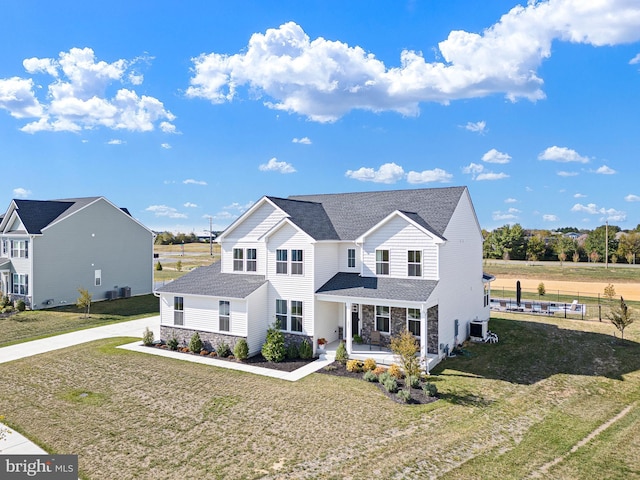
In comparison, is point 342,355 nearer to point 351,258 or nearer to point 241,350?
point 241,350

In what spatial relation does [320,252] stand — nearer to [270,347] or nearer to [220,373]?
[270,347]

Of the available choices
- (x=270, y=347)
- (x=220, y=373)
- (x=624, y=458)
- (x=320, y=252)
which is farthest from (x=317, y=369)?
(x=624, y=458)

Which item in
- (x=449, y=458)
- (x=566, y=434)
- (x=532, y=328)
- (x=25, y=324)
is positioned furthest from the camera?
(x=25, y=324)

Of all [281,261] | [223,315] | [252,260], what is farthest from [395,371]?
[252,260]

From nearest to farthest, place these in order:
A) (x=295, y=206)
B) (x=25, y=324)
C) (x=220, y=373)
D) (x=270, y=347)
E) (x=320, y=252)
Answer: (x=220, y=373) < (x=270, y=347) < (x=320, y=252) < (x=295, y=206) < (x=25, y=324)

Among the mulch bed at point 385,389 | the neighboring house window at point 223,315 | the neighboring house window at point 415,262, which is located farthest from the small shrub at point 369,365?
the neighboring house window at point 223,315

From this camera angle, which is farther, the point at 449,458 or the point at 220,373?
the point at 220,373

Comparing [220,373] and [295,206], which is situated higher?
[295,206]
